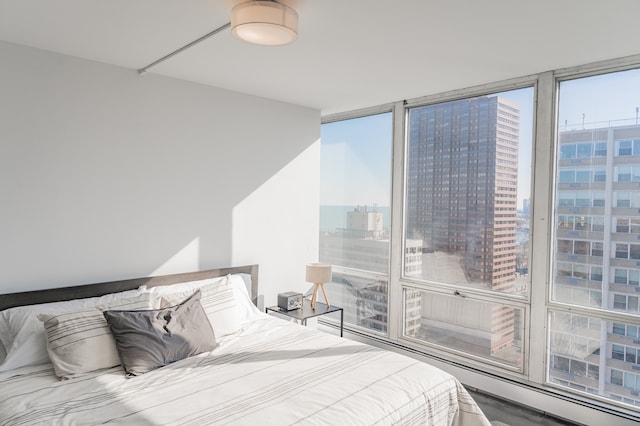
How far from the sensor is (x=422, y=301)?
407 centimetres

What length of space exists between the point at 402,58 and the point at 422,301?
2.29 meters

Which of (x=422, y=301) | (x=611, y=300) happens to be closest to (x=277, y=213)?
→ (x=422, y=301)

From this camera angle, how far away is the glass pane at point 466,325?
135 inches

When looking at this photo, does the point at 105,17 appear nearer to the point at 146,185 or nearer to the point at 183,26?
the point at 183,26

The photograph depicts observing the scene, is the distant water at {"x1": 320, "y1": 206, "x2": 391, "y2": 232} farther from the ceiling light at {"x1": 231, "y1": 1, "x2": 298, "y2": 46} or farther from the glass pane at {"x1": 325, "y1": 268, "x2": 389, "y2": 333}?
the ceiling light at {"x1": 231, "y1": 1, "x2": 298, "y2": 46}

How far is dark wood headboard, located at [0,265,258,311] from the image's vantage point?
2639mm

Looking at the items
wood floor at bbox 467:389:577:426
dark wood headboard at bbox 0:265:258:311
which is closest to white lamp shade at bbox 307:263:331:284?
dark wood headboard at bbox 0:265:258:311

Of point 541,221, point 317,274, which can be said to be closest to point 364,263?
point 317,274

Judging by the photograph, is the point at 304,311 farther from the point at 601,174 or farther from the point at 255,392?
the point at 601,174

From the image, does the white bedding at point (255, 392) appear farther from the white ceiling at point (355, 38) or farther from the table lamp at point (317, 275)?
the white ceiling at point (355, 38)

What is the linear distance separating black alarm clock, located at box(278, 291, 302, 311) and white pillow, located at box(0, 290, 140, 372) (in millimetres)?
1730

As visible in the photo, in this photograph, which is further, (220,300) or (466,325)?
(466,325)

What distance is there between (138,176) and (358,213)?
2.30 meters

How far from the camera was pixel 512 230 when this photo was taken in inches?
134
